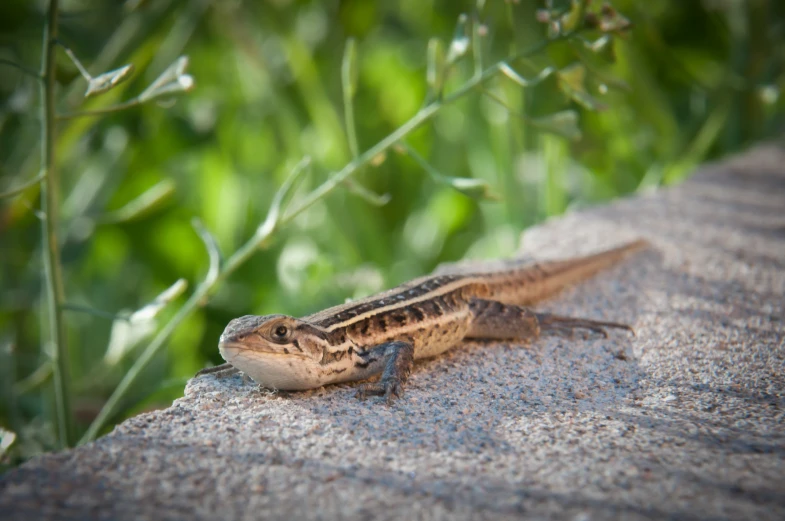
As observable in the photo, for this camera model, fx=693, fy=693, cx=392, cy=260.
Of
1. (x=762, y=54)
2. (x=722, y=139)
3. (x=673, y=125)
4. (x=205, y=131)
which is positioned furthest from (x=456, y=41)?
(x=722, y=139)

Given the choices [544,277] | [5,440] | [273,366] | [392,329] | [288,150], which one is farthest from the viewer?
[288,150]

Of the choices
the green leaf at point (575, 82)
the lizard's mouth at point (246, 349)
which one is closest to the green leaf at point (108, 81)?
the lizard's mouth at point (246, 349)

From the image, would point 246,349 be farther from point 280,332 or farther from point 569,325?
point 569,325

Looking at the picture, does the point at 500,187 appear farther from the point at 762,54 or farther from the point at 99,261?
the point at 99,261

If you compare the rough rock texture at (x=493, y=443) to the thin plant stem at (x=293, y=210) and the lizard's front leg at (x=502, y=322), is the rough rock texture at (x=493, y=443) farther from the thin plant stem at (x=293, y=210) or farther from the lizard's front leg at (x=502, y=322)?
the thin plant stem at (x=293, y=210)

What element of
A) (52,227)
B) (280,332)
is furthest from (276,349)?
(52,227)

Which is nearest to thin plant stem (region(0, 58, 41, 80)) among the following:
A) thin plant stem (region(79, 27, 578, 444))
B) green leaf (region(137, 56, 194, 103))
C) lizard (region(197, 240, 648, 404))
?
green leaf (region(137, 56, 194, 103))
